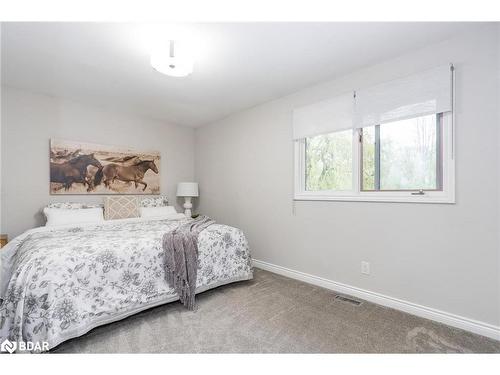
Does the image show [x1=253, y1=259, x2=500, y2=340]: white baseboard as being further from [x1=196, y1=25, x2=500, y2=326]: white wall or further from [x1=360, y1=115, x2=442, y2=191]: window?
[x1=360, y1=115, x2=442, y2=191]: window

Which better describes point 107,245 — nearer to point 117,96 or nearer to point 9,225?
point 9,225

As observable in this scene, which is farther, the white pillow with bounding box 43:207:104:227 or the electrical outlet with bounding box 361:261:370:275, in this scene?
the white pillow with bounding box 43:207:104:227

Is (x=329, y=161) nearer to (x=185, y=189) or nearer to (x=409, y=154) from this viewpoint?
(x=409, y=154)

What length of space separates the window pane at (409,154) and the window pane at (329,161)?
0.35 metres

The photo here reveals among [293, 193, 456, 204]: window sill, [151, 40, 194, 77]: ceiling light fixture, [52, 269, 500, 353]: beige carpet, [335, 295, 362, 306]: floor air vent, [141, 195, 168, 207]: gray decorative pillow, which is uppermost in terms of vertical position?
[151, 40, 194, 77]: ceiling light fixture

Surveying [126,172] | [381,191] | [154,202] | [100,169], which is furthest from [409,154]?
[100,169]

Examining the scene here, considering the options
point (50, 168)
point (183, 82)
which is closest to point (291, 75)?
point (183, 82)

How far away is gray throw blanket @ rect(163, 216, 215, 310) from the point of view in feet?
6.95

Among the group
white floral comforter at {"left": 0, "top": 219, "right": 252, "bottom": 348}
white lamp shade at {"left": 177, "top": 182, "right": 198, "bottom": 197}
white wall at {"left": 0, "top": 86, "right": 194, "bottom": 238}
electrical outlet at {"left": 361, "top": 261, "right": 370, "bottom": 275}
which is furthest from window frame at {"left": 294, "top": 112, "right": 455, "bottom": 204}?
white wall at {"left": 0, "top": 86, "right": 194, "bottom": 238}

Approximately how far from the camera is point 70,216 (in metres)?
2.75

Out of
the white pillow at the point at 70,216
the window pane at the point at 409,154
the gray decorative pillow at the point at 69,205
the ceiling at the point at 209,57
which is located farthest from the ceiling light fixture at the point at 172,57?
the gray decorative pillow at the point at 69,205

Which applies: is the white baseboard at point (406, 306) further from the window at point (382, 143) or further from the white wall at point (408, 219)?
the window at point (382, 143)

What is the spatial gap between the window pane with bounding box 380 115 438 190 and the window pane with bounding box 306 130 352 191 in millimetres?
346

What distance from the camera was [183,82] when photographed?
265cm
